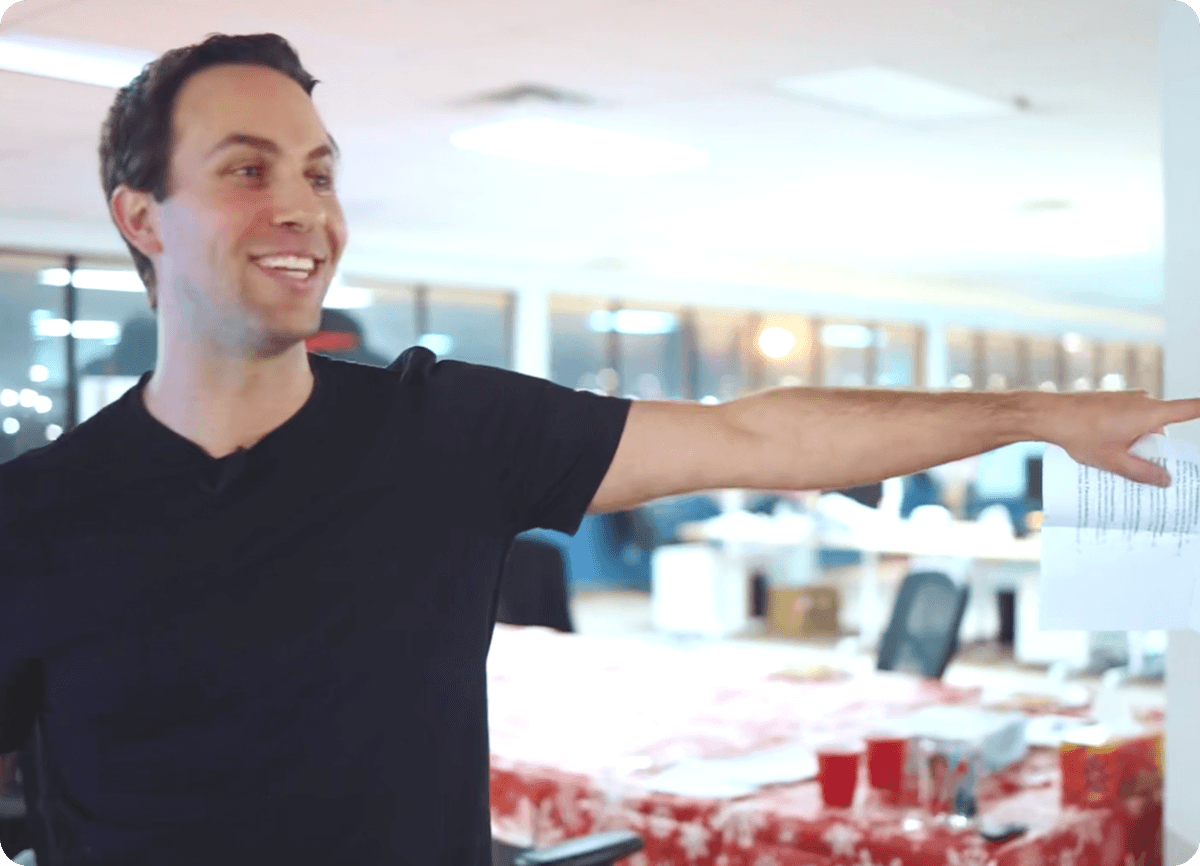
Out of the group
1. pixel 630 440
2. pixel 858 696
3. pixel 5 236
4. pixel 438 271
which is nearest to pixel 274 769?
pixel 630 440

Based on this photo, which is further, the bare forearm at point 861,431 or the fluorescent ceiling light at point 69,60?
the fluorescent ceiling light at point 69,60

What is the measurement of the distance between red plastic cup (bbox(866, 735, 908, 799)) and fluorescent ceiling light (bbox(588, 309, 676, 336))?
395 inches

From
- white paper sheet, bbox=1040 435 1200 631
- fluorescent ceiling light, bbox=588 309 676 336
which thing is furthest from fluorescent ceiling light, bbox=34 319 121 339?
white paper sheet, bbox=1040 435 1200 631

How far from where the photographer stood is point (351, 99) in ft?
15.9

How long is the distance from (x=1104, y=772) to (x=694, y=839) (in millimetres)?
691

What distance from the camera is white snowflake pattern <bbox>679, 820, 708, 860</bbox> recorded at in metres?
2.22

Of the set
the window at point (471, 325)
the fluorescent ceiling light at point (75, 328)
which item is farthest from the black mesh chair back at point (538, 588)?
the window at point (471, 325)

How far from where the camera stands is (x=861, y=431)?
1.41 metres

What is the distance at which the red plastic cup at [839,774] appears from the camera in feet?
7.15

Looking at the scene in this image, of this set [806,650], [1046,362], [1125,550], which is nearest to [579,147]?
[806,650]

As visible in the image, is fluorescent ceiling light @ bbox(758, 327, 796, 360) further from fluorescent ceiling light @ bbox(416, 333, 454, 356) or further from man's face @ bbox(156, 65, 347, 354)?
man's face @ bbox(156, 65, 347, 354)

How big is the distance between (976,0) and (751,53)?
2.62 feet

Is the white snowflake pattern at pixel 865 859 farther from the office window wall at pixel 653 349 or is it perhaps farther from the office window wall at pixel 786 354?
the office window wall at pixel 786 354

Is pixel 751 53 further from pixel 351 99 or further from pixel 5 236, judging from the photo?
pixel 5 236
